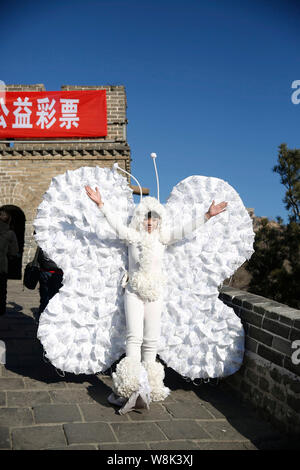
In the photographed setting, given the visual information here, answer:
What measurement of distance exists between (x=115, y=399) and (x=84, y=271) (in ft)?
3.78

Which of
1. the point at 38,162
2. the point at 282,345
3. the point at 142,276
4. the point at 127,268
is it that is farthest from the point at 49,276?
the point at 38,162

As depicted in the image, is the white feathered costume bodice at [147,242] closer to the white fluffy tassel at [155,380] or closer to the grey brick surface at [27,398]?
the white fluffy tassel at [155,380]

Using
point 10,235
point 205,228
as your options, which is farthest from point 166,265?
point 10,235

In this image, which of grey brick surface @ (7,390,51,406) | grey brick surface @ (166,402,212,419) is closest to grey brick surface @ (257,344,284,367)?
grey brick surface @ (166,402,212,419)

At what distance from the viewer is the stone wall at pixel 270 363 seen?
3.10m

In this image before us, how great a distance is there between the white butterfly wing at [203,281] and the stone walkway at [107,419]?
348 millimetres

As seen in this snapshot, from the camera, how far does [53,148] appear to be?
12.3 meters

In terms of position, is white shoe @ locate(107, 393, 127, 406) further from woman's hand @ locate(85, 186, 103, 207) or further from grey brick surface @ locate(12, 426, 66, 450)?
woman's hand @ locate(85, 186, 103, 207)

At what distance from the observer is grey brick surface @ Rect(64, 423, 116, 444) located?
9.27 feet

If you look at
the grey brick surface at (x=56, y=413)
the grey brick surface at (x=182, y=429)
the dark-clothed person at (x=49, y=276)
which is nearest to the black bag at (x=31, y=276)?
the dark-clothed person at (x=49, y=276)

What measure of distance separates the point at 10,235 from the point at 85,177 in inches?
116

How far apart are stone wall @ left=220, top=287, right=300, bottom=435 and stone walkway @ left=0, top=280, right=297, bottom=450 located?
13 centimetres
